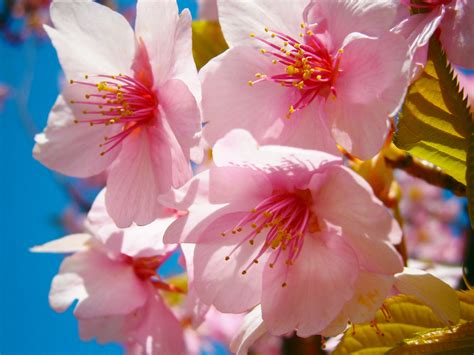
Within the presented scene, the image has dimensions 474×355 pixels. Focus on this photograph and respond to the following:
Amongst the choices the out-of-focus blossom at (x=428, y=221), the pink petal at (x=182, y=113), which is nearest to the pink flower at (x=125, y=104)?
the pink petal at (x=182, y=113)

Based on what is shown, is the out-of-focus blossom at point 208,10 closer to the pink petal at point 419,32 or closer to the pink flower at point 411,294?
the pink petal at point 419,32

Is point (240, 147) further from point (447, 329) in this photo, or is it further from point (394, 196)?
point (394, 196)

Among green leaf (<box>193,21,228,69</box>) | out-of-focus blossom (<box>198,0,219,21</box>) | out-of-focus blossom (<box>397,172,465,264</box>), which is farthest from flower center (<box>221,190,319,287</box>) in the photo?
out-of-focus blossom (<box>397,172,465,264</box>)

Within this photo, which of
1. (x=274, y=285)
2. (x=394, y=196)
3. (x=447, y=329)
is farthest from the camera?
(x=394, y=196)

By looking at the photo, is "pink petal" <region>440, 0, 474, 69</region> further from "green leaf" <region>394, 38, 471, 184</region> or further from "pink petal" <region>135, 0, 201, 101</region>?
"pink petal" <region>135, 0, 201, 101</region>

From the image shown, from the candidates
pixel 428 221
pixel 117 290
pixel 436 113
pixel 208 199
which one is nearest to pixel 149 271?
pixel 117 290

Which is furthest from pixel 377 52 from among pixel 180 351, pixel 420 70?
pixel 180 351
